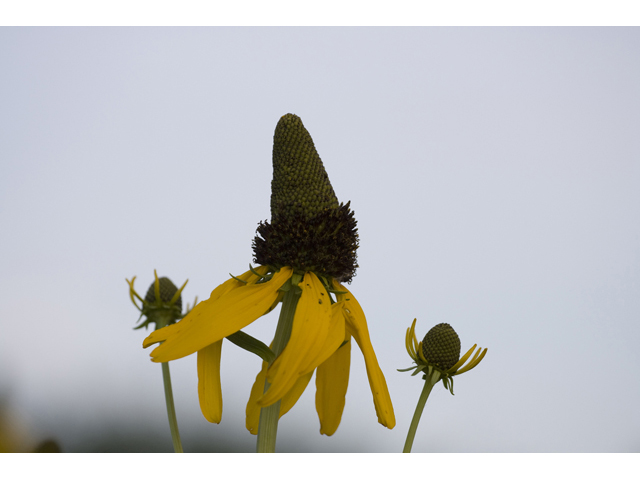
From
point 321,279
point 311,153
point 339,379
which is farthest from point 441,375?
point 311,153

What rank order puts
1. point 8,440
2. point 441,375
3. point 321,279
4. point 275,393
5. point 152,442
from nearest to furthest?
point 275,393
point 321,279
point 441,375
point 8,440
point 152,442

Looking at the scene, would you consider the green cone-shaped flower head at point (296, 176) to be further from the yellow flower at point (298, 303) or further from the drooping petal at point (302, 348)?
the drooping petal at point (302, 348)

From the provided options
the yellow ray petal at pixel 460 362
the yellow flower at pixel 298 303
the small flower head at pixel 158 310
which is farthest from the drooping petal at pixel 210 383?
the small flower head at pixel 158 310

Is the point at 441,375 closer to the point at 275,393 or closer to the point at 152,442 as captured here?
the point at 275,393

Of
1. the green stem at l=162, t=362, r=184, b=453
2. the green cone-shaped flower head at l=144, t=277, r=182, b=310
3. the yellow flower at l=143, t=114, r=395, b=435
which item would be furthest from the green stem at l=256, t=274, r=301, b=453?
the green cone-shaped flower head at l=144, t=277, r=182, b=310

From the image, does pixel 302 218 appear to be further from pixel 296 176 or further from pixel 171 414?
pixel 171 414

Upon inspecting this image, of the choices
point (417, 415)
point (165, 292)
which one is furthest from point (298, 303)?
point (165, 292)

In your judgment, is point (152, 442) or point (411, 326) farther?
point (152, 442)
